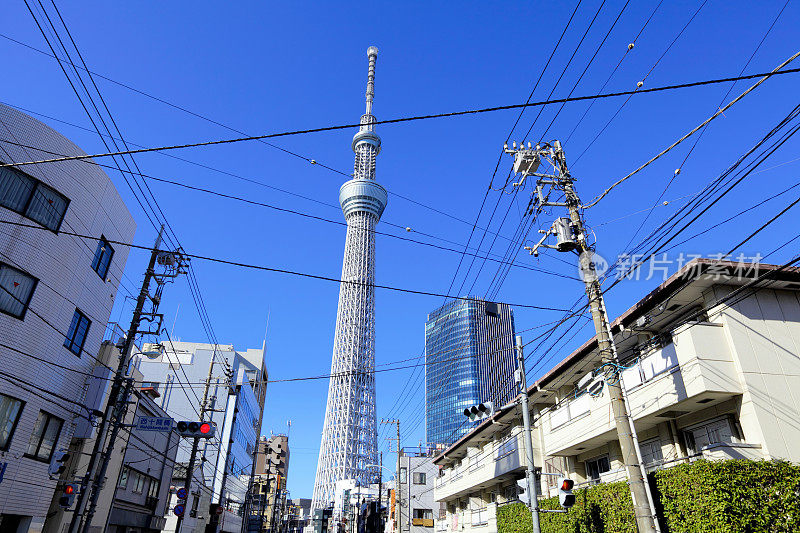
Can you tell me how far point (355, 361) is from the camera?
104188mm

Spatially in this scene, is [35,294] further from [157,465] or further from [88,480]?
[157,465]

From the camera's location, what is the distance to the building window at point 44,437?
17422 millimetres

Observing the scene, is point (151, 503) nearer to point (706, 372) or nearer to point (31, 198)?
point (31, 198)

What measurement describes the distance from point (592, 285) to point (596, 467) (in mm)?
11285

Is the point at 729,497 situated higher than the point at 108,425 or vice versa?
the point at 108,425

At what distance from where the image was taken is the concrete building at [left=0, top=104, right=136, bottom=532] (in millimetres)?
16469

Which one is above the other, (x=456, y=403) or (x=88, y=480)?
(x=456, y=403)

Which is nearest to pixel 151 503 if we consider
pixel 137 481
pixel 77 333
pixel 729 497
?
pixel 137 481

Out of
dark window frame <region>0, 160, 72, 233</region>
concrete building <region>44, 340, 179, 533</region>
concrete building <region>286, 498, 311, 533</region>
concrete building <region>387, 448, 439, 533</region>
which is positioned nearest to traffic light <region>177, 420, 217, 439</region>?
concrete building <region>44, 340, 179, 533</region>

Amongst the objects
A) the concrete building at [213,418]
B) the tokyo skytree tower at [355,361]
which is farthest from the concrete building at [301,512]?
the concrete building at [213,418]

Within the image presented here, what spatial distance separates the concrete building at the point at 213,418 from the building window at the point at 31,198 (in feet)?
85.9

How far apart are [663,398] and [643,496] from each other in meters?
5.07

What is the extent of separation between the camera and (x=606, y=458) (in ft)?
61.1

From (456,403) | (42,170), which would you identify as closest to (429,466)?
(42,170)
